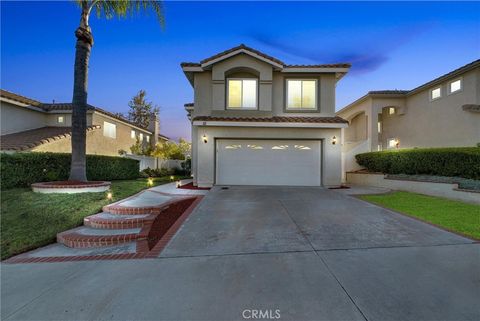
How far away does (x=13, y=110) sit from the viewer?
48.7 ft

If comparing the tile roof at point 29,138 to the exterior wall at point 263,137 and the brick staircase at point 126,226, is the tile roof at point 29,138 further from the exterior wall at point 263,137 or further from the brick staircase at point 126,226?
the exterior wall at point 263,137

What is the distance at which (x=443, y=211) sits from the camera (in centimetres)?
684

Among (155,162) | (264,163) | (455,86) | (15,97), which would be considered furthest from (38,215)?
(455,86)

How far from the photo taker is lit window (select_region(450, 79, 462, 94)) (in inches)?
492

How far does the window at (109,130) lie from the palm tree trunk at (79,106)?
34.2 ft

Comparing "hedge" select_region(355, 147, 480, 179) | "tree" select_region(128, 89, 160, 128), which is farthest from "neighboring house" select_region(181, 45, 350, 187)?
"tree" select_region(128, 89, 160, 128)

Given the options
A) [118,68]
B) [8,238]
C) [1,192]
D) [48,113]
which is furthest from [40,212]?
[118,68]

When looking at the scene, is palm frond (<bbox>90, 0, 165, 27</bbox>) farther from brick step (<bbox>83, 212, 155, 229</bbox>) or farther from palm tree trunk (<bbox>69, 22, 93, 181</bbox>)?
brick step (<bbox>83, 212, 155, 229</bbox>)

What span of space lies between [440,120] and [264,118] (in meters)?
11.4

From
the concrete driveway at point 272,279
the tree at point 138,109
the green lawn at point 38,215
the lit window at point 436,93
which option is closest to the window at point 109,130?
the green lawn at point 38,215

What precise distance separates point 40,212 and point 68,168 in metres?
5.25

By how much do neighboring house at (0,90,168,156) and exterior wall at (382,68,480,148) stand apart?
23600 mm

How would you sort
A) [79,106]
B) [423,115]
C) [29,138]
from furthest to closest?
1. [423,115]
2. [29,138]
3. [79,106]

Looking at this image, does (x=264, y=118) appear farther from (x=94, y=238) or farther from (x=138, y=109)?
(x=138, y=109)
